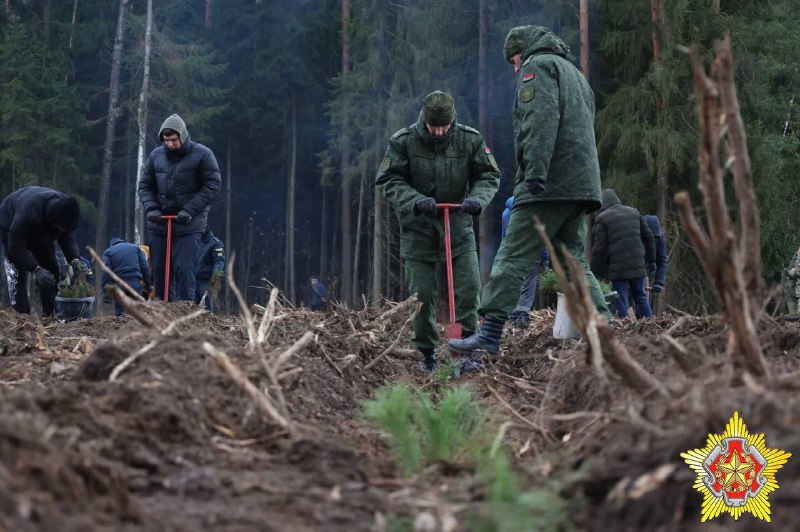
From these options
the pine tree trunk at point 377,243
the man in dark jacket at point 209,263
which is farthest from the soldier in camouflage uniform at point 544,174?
the pine tree trunk at point 377,243

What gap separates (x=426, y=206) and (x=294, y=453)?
380 cm

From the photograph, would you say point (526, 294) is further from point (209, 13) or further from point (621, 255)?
point (209, 13)

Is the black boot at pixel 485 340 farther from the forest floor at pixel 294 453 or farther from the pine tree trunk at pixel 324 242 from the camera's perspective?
the pine tree trunk at pixel 324 242

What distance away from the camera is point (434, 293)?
713 centimetres

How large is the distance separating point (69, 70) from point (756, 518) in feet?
124

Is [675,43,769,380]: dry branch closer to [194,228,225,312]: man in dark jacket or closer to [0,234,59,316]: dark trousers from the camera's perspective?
[0,234,59,316]: dark trousers

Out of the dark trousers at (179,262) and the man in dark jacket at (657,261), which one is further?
the man in dark jacket at (657,261)

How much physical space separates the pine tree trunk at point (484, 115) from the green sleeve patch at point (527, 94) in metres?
19.2

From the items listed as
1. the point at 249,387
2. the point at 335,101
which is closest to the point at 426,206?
the point at 249,387

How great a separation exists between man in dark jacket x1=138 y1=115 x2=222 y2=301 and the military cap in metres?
3.96

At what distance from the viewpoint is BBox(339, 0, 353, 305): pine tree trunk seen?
32.1 meters

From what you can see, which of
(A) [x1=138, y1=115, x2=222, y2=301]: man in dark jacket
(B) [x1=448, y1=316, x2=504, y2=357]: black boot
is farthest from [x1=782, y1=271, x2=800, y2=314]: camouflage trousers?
(A) [x1=138, y1=115, x2=222, y2=301]: man in dark jacket

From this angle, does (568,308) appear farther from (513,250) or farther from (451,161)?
(451,161)

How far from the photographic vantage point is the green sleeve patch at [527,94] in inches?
248
